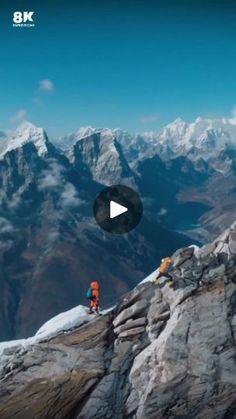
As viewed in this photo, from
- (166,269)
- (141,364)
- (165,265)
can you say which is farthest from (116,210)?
(141,364)

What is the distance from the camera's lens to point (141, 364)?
1759 inches

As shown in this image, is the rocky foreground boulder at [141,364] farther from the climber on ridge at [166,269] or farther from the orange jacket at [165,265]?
the orange jacket at [165,265]

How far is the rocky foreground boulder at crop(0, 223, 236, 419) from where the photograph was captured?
143 ft

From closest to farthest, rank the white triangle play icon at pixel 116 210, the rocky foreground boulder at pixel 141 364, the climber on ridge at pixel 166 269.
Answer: the rocky foreground boulder at pixel 141 364
the climber on ridge at pixel 166 269
the white triangle play icon at pixel 116 210

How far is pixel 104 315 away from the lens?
47.3 m

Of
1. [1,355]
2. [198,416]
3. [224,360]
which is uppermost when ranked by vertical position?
[1,355]

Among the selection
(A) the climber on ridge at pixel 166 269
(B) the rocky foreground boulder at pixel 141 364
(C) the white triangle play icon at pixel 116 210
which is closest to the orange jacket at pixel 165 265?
(A) the climber on ridge at pixel 166 269

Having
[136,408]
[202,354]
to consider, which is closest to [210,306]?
[202,354]

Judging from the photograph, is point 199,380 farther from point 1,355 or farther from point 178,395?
point 1,355

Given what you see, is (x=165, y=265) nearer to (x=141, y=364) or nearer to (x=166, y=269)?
(x=166, y=269)

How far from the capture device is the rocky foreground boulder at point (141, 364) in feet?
143

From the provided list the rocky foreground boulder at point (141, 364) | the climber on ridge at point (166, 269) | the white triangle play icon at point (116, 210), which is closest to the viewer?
the rocky foreground boulder at point (141, 364)

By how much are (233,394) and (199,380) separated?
3.68 meters

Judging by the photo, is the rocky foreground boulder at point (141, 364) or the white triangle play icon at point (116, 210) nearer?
the rocky foreground boulder at point (141, 364)
